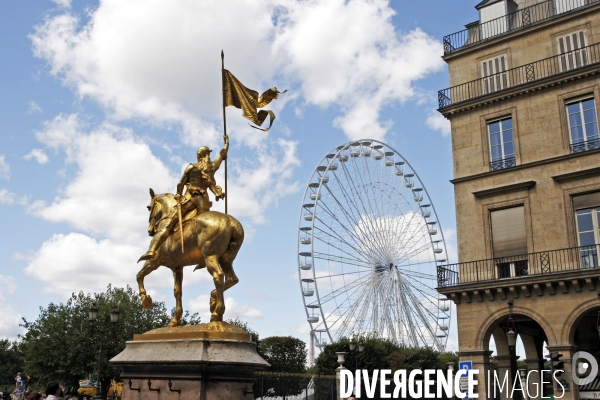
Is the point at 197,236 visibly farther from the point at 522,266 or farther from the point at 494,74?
the point at 494,74

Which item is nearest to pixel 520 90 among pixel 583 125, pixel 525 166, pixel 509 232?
pixel 583 125

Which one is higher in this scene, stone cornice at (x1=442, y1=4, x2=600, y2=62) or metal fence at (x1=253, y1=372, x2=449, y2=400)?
stone cornice at (x1=442, y1=4, x2=600, y2=62)

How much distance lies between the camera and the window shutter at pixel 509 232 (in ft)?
82.0

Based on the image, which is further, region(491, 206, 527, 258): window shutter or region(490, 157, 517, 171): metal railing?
region(490, 157, 517, 171): metal railing

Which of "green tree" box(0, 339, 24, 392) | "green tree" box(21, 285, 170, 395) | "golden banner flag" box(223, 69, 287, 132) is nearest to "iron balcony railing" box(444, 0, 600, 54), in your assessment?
"golden banner flag" box(223, 69, 287, 132)

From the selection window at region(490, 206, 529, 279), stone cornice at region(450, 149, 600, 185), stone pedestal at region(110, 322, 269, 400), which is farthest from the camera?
window at region(490, 206, 529, 279)

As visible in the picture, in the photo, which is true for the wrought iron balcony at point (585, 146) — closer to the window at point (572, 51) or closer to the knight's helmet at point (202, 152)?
the window at point (572, 51)

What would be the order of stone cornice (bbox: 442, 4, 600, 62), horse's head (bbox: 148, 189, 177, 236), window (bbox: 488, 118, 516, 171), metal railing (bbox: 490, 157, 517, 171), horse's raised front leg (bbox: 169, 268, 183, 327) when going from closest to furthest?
horse's raised front leg (bbox: 169, 268, 183, 327) → horse's head (bbox: 148, 189, 177, 236) → stone cornice (bbox: 442, 4, 600, 62) → metal railing (bbox: 490, 157, 517, 171) → window (bbox: 488, 118, 516, 171)

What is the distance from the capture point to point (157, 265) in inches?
418

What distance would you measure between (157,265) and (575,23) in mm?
21941

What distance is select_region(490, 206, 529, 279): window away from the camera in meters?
24.8

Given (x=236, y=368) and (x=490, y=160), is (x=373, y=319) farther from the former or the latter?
(x=236, y=368)

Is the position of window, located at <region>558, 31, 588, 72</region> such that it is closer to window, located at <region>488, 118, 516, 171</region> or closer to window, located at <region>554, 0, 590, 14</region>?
window, located at <region>554, 0, 590, 14</region>

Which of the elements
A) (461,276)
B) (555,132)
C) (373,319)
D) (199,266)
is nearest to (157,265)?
(199,266)
